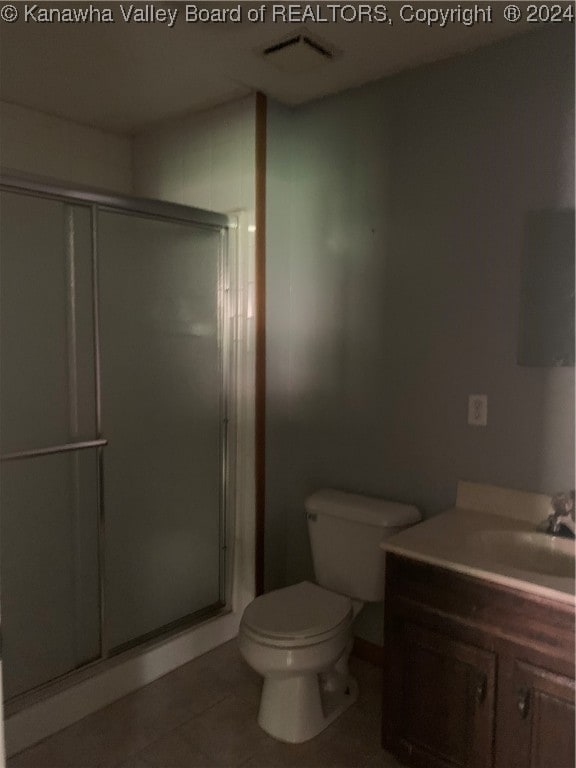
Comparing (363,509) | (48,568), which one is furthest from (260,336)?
(48,568)

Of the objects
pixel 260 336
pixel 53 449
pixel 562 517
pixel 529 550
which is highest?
pixel 260 336

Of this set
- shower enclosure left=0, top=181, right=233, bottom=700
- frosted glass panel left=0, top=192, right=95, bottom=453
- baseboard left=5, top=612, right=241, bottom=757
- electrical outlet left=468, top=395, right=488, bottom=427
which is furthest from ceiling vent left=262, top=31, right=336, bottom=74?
baseboard left=5, top=612, right=241, bottom=757

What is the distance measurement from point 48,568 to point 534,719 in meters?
1.56

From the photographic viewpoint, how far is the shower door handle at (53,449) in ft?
6.46

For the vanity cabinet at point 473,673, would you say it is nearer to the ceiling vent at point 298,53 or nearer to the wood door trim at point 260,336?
the wood door trim at point 260,336

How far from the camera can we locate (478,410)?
6.81 feet

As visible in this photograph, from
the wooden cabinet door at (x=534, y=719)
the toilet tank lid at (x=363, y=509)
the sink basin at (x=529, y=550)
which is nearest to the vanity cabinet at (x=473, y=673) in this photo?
the wooden cabinet door at (x=534, y=719)

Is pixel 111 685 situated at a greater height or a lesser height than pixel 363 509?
lesser

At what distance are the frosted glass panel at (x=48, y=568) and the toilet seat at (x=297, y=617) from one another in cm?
62

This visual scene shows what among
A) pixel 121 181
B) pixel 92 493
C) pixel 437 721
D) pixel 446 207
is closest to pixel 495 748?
pixel 437 721

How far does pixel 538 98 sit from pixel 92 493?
198 cm

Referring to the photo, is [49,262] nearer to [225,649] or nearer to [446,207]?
[446,207]

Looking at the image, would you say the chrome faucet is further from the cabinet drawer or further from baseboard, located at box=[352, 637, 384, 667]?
baseboard, located at box=[352, 637, 384, 667]

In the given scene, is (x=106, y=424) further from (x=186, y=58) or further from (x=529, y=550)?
(x=529, y=550)
